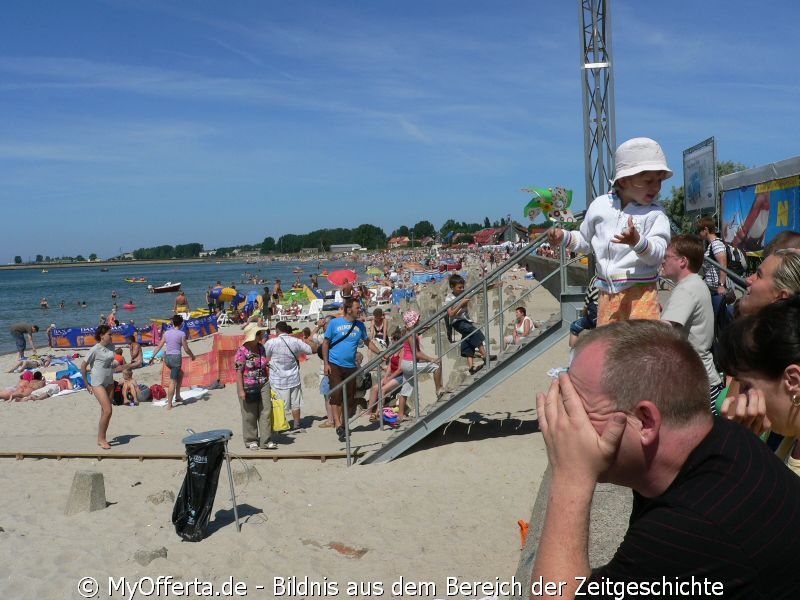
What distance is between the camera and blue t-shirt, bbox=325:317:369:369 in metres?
9.08

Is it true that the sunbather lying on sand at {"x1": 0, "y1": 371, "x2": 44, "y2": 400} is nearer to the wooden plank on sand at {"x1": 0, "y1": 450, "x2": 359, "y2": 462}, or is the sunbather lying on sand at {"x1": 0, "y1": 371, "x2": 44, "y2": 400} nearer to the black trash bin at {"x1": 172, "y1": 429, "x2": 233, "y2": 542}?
the wooden plank on sand at {"x1": 0, "y1": 450, "x2": 359, "y2": 462}

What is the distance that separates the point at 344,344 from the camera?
359 inches

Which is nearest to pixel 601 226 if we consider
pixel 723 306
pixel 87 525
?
pixel 723 306

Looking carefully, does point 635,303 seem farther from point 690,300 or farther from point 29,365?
point 29,365

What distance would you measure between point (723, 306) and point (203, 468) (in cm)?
450

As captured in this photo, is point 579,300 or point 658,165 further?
point 579,300

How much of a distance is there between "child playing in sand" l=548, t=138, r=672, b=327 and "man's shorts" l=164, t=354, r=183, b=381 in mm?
9393

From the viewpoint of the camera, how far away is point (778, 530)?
1273 millimetres

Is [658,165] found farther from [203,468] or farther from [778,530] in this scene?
[203,468]

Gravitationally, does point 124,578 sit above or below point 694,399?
below

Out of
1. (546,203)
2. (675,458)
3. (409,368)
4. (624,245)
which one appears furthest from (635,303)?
(409,368)

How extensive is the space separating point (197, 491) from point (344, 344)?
10.9 feet

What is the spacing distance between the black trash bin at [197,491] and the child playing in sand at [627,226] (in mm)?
3603

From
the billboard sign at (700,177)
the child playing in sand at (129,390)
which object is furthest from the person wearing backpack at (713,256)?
the child playing in sand at (129,390)
